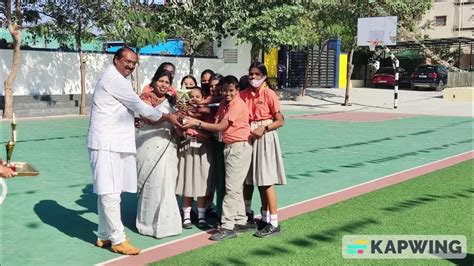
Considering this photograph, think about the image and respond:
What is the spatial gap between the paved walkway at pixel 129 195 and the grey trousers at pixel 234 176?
0.49 m

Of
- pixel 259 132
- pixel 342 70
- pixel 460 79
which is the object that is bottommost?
pixel 259 132

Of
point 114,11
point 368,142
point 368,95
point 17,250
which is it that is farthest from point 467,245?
point 368,95

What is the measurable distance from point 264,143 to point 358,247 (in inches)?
53.1

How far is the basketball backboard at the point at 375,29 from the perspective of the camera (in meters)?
22.7

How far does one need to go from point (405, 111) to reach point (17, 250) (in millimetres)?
19512

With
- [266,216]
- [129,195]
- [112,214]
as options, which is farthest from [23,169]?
[129,195]

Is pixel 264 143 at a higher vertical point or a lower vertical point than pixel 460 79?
lower

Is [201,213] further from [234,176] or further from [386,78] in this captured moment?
[386,78]

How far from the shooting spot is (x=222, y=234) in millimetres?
5277

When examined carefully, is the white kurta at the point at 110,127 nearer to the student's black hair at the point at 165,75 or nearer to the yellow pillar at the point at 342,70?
the student's black hair at the point at 165,75

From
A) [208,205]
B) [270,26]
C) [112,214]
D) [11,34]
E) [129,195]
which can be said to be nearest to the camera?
[112,214]

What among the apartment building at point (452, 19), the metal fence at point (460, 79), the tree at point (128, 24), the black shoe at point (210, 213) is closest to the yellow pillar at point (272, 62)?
the metal fence at point (460, 79)

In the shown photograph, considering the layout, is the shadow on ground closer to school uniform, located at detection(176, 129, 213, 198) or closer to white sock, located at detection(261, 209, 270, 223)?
school uniform, located at detection(176, 129, 213, 198)

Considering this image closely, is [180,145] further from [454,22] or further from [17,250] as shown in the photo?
[454,22]
